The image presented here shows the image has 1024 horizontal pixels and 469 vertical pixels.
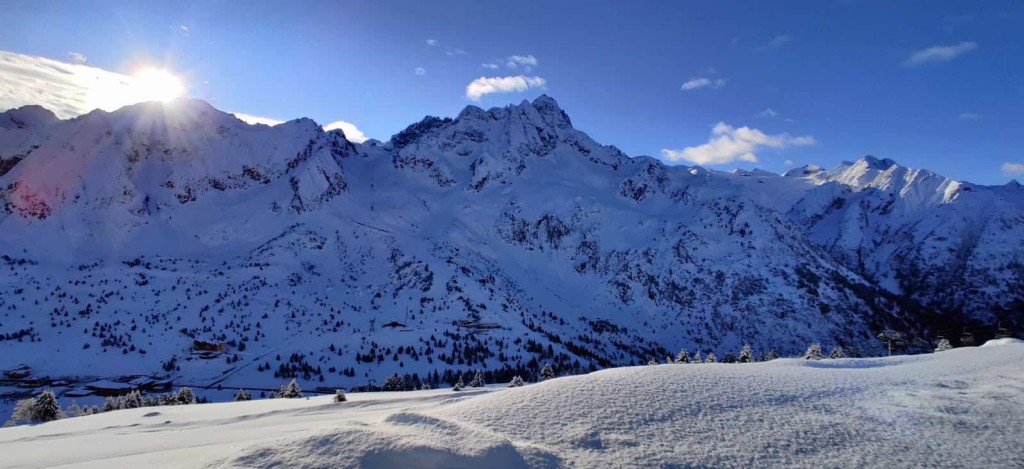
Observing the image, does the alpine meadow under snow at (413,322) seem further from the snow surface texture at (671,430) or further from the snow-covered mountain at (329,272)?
the snow-covered mountain at (329,272)

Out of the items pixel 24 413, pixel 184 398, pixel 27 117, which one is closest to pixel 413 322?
pixel 184 398

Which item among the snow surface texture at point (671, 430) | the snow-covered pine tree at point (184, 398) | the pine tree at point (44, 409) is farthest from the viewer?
the snow-covered pine tree at point (184, 398)

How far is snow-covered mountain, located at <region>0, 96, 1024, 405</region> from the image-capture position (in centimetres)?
10012

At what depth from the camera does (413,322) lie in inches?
4764

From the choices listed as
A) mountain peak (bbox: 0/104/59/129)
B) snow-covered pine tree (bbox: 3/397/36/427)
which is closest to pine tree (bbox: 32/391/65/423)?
snow-covered pine tree (bbox: 3/397/36/427)

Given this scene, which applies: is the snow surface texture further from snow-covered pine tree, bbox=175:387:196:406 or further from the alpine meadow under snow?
snow-covered pine tree, bbox=175:387:196:406

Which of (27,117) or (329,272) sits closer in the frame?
(329,272)

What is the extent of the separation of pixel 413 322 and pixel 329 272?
36.1 meters

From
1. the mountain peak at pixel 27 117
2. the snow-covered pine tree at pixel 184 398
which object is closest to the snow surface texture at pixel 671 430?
the snow-covered pine tree at pixel 184 398

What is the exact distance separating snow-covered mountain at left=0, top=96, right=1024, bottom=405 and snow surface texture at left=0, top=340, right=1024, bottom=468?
79.1 m

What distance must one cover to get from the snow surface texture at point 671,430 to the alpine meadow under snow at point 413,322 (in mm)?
68

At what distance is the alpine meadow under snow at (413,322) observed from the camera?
10711mm

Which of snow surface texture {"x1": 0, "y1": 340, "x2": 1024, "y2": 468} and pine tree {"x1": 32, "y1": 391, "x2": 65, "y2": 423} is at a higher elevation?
snow surface texture {"x1": 0, "y1": 340, "x2": 1024, "y2": 468}

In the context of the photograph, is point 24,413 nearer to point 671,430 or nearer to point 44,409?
point 44,409
